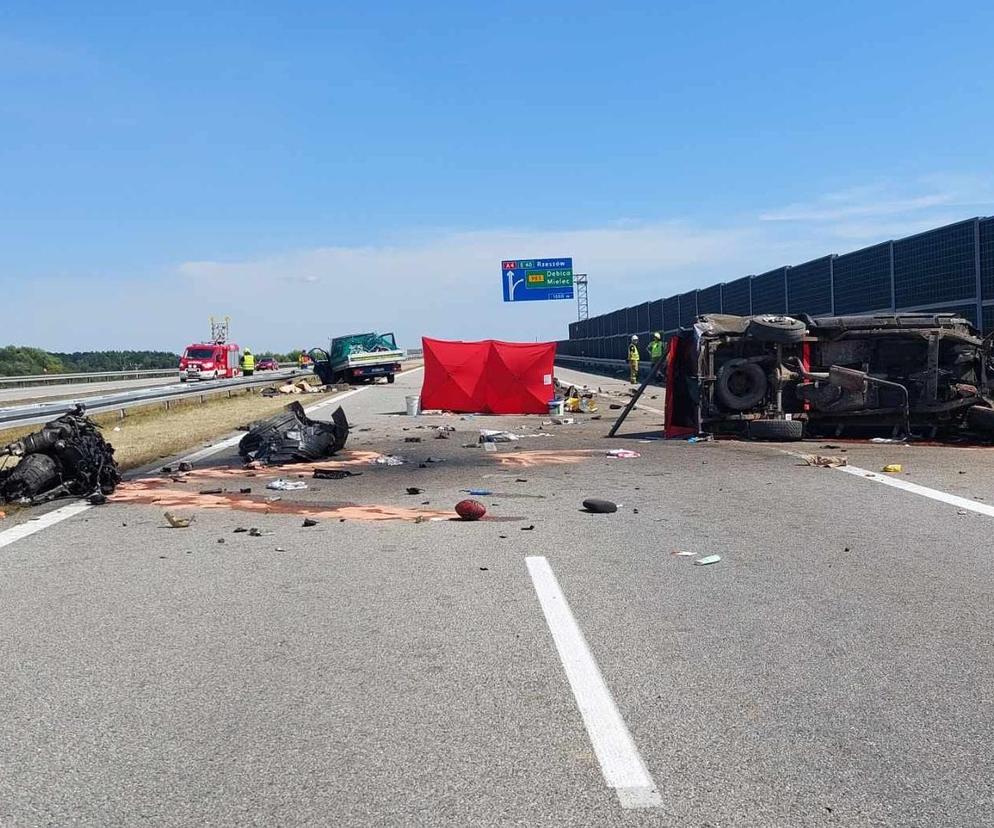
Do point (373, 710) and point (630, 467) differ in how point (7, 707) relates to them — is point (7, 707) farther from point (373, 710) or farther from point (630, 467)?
point (630, 467)

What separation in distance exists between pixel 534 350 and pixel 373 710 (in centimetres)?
2105

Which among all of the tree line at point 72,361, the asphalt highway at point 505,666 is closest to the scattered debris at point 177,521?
the asphalt highway at point 505,666

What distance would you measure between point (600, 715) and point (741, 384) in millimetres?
12629

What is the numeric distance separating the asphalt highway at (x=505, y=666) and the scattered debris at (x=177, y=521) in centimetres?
13

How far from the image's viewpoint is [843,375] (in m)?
16.1

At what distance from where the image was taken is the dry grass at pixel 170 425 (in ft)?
57.2

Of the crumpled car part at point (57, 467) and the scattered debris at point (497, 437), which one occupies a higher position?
the crumpled car part at point (57, 467)

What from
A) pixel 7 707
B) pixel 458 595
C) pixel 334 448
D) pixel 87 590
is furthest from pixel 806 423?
pixel 7 707

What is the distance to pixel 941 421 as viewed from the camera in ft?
53.4

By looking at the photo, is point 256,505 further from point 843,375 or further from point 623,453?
point 843,375

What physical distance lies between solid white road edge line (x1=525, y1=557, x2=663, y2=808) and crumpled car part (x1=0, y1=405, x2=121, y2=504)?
6.86 meters

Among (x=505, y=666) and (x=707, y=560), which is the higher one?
(x=505, y=666)

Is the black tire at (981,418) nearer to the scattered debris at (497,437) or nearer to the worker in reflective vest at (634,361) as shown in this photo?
the scattered debris at (497,437)

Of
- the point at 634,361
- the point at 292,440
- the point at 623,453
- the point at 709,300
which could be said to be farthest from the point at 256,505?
the point at 709,300
